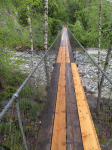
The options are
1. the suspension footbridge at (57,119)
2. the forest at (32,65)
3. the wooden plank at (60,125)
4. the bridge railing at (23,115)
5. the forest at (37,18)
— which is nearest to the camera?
the bridge railing at (23,115)

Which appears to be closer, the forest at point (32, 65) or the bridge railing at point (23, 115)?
the bridge railing at point (23, 115)

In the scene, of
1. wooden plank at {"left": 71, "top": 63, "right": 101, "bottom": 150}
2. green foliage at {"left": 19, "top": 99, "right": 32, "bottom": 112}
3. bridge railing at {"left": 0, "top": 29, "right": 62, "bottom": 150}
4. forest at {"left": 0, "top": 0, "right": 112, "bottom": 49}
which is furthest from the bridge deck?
forest at {"left": 0, "top": 0, "right": 112, "bottom": 49}

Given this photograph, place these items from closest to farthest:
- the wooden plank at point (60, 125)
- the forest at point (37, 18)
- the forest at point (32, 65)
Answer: the wooden plank at point (60, 125) < the forest at point (32, 65) < the forest at point (37, 18)

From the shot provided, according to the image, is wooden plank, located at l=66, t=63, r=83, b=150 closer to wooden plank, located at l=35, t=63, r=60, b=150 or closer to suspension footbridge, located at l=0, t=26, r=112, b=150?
suspension footbridge, located at l=0, t=26, r=112, b=150

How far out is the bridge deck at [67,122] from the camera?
165cm

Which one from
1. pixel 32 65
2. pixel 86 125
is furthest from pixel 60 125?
pixel 32 65

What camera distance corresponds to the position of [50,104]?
2.48 meters

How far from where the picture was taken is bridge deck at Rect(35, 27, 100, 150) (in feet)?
5.42

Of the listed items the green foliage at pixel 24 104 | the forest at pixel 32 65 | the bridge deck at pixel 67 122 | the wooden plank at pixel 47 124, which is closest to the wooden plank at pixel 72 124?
the bridge deck at pixel 67 122

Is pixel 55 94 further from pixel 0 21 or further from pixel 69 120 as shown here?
pixel 0 21

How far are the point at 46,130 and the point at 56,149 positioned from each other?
1.18ft

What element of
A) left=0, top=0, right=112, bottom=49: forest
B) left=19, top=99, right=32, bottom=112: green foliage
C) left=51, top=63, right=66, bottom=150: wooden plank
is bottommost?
left=51, top=63, right=66, bottom=150: wooden plank

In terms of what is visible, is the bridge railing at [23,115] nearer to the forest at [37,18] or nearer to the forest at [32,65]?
the forest at [32,65]

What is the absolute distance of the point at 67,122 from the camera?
6.58 ft
